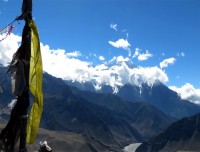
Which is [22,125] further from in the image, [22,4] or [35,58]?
[22,4]

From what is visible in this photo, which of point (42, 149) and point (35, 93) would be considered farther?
point (42, 149)

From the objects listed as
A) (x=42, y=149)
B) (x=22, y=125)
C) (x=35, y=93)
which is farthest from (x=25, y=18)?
(x=42, y=149)

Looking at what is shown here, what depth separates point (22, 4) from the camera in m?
9.36

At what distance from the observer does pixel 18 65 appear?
29.9 ft

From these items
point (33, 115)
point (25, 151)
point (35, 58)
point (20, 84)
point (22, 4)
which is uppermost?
point (22, 4)

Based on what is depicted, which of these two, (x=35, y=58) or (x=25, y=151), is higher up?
(x=35, y=58)

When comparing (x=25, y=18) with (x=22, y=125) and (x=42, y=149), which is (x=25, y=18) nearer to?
(x=22, y=125)

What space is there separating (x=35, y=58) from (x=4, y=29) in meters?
0.99

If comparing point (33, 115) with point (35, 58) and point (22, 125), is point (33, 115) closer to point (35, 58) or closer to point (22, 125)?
point (22, 125)

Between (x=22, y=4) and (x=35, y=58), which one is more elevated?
(x=22, y=4)

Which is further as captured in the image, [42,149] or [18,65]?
[42,149]

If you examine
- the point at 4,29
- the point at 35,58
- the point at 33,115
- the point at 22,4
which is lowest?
the point at 33,115

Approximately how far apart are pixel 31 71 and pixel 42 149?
196cm

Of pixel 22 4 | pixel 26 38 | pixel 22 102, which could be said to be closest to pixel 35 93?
pixel 22 102
